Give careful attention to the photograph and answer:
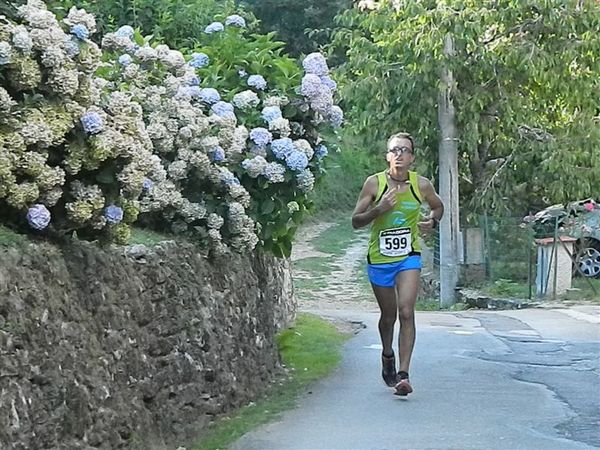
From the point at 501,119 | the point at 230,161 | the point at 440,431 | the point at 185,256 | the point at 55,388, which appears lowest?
the point at 440,431

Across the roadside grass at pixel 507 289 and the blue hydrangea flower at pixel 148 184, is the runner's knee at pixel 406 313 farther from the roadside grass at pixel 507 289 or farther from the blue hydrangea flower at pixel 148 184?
the roadside grass at pixel 507 289

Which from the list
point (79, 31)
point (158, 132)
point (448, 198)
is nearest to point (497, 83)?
point (448, 198)

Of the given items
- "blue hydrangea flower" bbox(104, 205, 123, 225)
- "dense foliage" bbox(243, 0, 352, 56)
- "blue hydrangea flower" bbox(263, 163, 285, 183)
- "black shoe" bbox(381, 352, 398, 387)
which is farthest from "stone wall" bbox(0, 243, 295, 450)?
"dense foliage" bbox(243, 0, 352, 56)

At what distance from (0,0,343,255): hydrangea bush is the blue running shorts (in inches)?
31.4

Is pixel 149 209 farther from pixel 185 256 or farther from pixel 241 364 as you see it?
pixel 241 364

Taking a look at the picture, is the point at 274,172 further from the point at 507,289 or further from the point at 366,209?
the point at 507,289

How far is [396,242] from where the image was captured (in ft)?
26.2

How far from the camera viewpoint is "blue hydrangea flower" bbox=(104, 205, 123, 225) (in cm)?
552

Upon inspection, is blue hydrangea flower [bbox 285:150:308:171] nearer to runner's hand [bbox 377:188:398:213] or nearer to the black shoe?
runner's hand [bbox 377:188:398:213]

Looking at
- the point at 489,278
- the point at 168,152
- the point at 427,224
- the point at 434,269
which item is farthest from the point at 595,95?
the point at 168,152

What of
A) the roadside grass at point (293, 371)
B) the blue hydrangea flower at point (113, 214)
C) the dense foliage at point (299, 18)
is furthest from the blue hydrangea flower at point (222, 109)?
the dense foliage at point (299, 18)

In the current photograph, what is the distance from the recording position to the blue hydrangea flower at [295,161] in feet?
25.9

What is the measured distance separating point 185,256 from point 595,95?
14.2m

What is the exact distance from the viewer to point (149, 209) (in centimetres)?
697
